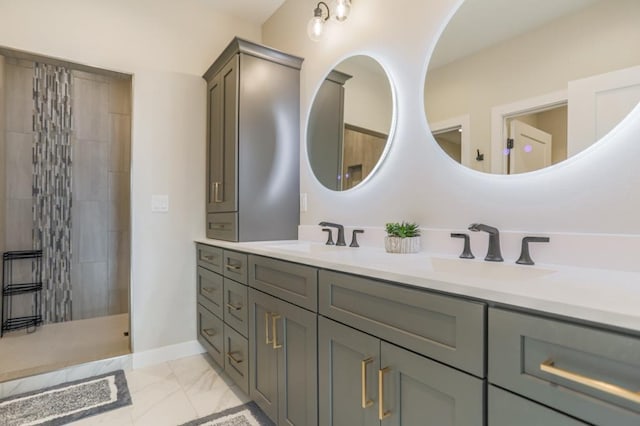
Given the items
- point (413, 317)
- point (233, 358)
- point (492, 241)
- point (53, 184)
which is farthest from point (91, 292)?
point (492, 241)

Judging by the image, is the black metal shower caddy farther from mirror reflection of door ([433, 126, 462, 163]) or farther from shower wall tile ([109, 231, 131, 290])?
mirror reflection of door ([433, 126, 462, 163])

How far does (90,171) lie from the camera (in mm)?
3258

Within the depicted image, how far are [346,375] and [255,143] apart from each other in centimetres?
155

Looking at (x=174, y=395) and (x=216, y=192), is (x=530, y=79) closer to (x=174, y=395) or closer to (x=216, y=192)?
(x=216, y=192)

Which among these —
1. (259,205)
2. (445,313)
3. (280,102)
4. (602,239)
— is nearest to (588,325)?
(445,313)

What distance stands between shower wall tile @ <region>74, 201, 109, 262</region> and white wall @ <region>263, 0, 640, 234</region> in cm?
235

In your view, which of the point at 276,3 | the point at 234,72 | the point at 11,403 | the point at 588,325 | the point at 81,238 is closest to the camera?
the point at 588,325

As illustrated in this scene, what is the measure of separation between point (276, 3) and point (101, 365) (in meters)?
2.90

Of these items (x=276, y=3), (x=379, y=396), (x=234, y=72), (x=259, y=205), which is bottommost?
(x=379, y=396)

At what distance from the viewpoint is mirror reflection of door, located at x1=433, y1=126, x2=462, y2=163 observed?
136 centimetres

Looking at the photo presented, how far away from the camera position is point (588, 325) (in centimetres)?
55

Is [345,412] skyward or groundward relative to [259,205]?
groundward

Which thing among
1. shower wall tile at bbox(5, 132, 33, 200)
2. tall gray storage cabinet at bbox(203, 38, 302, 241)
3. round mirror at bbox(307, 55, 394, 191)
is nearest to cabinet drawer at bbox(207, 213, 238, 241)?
tall gray storage cabinet at bbox(203, 38, 302, 241)

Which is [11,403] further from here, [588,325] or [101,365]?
[588,325]
